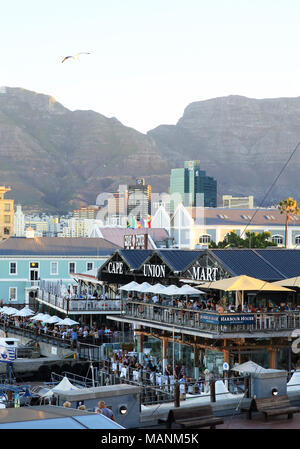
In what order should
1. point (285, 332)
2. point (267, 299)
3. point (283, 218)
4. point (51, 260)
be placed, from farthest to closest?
point (283, 218), point (51, 260), point (267, 299), point (285, 332)

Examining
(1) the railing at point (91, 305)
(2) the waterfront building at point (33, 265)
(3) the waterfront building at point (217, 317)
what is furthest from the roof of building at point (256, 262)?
(2) the waterfront building at point (33, 265)

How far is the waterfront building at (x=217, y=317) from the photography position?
31.1 metres

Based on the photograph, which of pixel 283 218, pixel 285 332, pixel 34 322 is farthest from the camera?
pixel 283 218

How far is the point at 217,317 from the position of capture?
30453 millimetres

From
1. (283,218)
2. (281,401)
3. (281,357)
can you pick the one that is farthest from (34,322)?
(283,218)

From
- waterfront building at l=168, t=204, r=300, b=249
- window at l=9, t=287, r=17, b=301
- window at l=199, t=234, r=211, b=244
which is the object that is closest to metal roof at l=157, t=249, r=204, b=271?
window at l=9, t=287, r=17, b=301

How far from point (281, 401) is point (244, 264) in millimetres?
21283

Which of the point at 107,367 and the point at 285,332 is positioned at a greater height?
the point at 285,332

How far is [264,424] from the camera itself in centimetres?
1484

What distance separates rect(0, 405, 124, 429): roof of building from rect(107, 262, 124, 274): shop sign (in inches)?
1490

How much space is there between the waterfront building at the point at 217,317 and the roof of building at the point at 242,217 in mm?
62797

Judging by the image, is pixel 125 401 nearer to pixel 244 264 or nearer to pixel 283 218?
pixel 244 264

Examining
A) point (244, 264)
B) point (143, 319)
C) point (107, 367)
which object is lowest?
point (107, 367)

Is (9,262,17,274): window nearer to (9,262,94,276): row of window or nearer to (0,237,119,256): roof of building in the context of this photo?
(9,262,94,276): row of window
